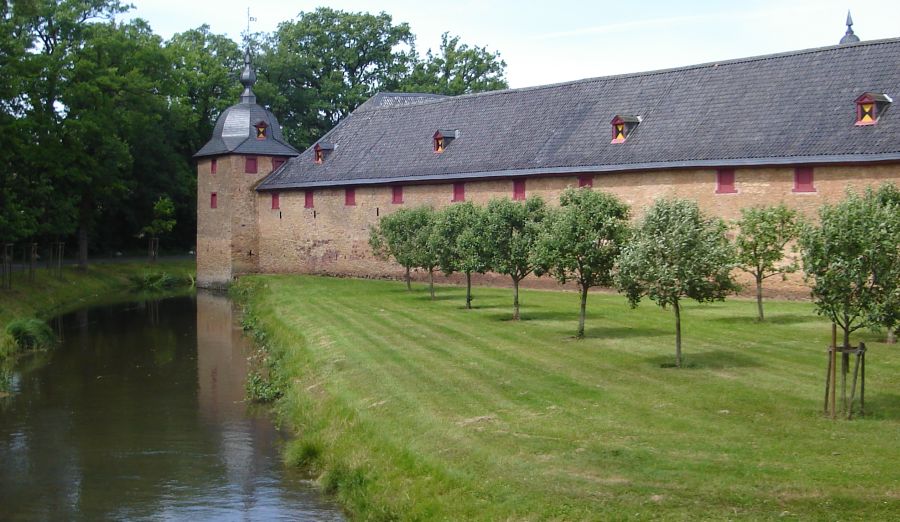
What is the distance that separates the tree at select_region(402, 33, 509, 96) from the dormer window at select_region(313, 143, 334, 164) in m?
22.8

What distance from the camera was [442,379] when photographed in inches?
670

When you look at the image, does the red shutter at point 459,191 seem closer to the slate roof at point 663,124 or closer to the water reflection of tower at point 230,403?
the slate roof at point 663,124

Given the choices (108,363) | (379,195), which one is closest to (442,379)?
(108,363)

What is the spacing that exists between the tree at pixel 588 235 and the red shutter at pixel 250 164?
2982 cm

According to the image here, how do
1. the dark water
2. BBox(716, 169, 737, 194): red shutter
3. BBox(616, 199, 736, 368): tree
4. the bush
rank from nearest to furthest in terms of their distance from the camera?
the dark water < BBox(616, 199, 736, 368): tree < the bush < BBox(716, 169, 737, 194): red shutter

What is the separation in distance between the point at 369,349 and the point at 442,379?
3953 mm

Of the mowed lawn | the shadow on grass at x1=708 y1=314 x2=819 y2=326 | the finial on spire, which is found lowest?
the mowed lawn

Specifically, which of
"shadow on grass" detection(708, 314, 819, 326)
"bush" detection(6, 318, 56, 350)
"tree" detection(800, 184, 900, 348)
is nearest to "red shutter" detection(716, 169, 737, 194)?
"shadow on grass" detection(708, 314, 819, 326)

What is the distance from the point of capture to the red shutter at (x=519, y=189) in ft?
117

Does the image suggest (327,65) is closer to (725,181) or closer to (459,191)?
(459,191)

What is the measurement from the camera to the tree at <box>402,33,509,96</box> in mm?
68812

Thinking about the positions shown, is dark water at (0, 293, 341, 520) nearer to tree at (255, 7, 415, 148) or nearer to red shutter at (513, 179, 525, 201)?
red shutter at (513, 179, 525, 201)

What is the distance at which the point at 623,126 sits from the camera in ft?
110

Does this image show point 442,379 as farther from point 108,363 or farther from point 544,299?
point 544,299
